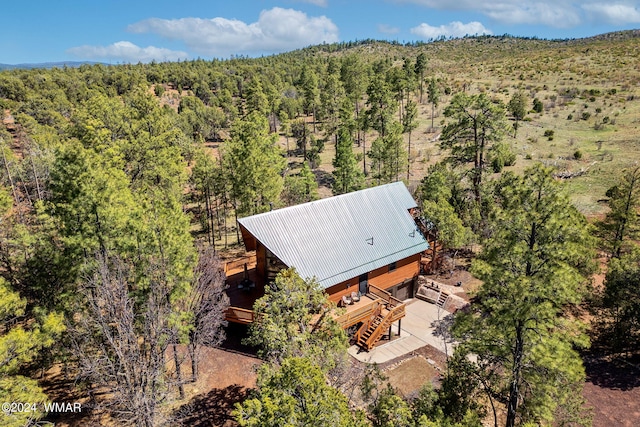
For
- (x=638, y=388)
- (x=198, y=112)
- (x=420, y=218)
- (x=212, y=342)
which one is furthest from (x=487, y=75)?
(x=212, y=342)

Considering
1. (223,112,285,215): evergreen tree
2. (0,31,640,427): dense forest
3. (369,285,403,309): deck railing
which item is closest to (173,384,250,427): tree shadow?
(0,31,640,427): dense forest

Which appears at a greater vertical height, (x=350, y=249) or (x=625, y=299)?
(x=350, y=249)

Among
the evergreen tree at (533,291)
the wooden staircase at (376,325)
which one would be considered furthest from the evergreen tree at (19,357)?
the evergreen tree at (533,291)

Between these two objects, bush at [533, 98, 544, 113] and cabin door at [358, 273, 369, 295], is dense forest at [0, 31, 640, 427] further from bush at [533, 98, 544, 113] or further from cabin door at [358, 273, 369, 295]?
bush at [533, 98, 544, 113]

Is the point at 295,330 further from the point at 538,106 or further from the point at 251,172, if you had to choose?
the point at 538,106

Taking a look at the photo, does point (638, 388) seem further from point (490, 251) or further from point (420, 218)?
point (420, 218)

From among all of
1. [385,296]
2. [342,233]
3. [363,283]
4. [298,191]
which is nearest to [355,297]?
[363,283]
